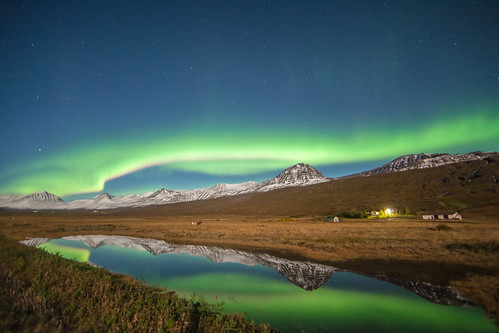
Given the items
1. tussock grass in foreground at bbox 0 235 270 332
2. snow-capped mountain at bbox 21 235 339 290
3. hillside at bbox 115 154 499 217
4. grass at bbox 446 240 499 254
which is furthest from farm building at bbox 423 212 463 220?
tussock grass in foreground at bbox 0 235 270 332

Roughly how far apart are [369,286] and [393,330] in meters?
6.13

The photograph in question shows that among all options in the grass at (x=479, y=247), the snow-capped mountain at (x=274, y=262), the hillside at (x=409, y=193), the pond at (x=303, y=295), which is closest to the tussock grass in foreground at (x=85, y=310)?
the pond at (x=303, y=295)

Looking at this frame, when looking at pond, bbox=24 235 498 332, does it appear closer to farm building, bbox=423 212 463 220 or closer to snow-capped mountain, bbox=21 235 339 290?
Answer: snow-capped mountain, bbox=21 235 339 290

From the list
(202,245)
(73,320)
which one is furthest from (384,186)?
(73,320)

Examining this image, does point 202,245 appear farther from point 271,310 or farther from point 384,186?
point 384,186

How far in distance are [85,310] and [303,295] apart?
36.7ft

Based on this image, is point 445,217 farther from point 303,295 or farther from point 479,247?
point 303,295

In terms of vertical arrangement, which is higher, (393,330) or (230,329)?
(230,329)

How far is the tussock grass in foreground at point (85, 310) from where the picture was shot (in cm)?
645

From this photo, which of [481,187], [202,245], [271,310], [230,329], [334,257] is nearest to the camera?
[230,329]

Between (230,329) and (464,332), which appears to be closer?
(230,329)

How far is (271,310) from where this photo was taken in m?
12.7

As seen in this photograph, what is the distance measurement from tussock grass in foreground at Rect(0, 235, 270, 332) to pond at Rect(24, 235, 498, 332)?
9.10ft

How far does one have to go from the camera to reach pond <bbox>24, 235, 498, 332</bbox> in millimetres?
11055
